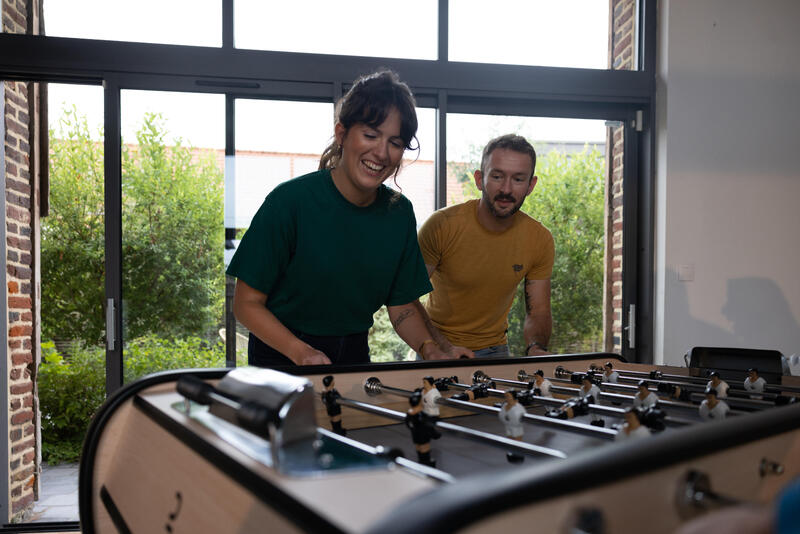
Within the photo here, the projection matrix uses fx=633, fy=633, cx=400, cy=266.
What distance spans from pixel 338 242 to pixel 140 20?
2.25 metres

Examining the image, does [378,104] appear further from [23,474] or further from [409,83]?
[23,474]

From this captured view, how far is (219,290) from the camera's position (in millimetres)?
3354

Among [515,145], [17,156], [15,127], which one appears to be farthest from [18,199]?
[515,145]

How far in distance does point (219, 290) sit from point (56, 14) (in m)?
1.69

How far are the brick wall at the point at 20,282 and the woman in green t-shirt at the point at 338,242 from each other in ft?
7.14

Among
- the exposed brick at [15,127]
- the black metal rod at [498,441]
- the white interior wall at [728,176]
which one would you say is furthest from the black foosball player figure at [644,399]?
the exposed brick at [15,127]

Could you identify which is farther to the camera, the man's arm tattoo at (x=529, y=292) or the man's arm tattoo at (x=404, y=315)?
the man's arm tattoo at (x=529, y=292)

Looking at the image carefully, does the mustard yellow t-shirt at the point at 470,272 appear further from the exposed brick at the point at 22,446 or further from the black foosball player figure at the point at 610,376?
the exposed brick at the point at 22,446

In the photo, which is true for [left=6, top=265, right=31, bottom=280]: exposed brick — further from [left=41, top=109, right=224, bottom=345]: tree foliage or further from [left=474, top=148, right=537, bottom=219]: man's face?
[left=474, top=148, right=537, bottom=219]: man's face

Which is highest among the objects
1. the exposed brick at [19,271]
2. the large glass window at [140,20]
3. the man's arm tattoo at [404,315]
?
the large glass window at [140,20]

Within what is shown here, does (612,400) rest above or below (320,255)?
below

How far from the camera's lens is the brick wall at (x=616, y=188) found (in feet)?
12.4

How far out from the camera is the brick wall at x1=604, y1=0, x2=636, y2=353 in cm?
379

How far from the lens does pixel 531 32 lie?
3.75m
